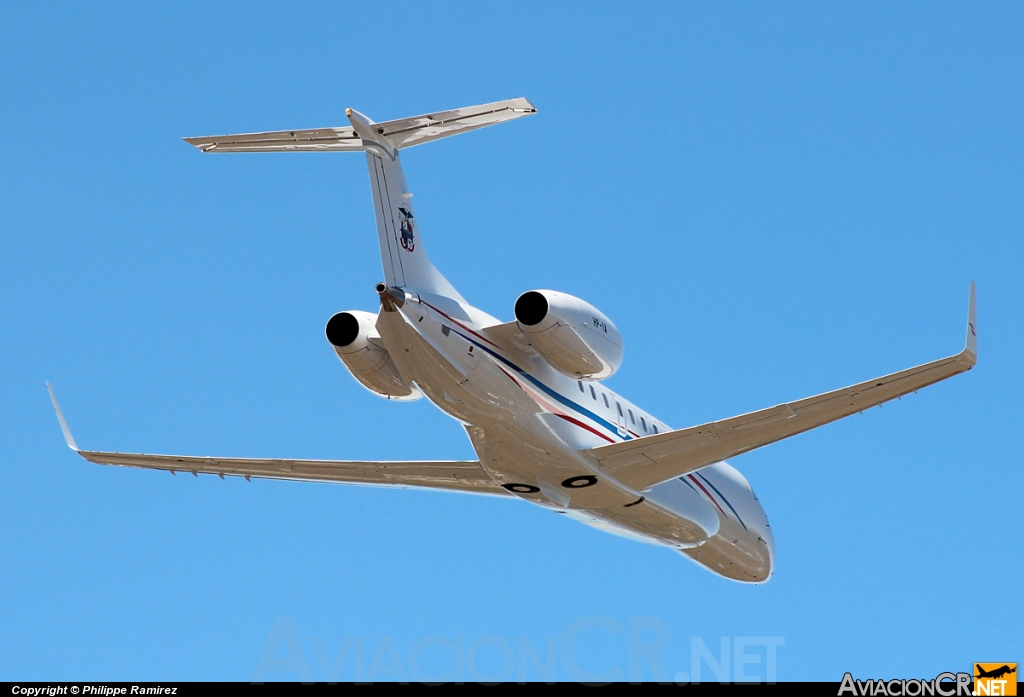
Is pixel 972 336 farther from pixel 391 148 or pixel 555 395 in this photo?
pixel 391 148

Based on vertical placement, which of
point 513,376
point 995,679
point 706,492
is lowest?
point 995,679

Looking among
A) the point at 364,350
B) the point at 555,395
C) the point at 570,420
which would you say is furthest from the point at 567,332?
the point at 364,350

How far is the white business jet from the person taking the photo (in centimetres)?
1983

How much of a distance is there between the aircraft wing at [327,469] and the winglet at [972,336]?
27.7 ft

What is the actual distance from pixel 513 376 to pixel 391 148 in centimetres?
400

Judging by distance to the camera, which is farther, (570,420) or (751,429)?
(570,420)

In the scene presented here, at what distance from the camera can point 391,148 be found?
20594 mm

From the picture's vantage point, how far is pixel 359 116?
2011 centimetres

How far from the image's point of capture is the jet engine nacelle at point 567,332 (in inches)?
792

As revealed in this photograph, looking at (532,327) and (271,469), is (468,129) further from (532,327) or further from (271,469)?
(271,469)

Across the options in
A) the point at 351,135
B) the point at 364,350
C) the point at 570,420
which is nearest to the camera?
the point at 351,135

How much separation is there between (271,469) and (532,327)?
691 cm

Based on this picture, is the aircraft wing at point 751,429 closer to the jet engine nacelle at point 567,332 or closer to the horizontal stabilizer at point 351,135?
the jet engine nacelle at point 567,332

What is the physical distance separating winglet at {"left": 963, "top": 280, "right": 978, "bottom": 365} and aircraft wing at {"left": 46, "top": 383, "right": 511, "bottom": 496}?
8452 mm
